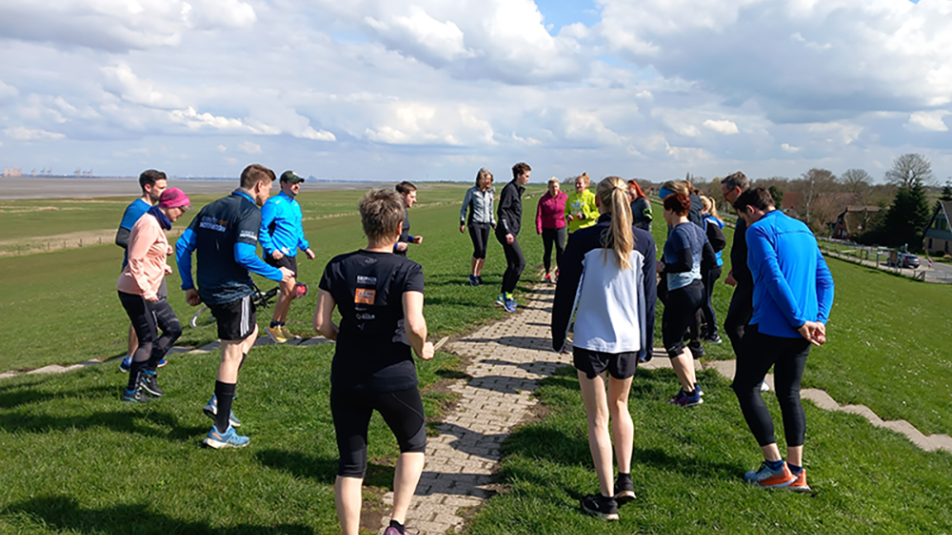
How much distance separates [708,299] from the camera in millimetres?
8242

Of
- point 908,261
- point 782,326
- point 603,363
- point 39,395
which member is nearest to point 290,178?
point 39,395

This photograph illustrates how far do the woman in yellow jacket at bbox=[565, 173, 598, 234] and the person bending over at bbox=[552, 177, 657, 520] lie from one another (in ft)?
19.5

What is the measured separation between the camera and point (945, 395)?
393 inches

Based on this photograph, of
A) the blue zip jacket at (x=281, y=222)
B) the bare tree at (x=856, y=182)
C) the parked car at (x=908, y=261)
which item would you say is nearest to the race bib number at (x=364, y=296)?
the blue zip jacket at (x=281, y=222)

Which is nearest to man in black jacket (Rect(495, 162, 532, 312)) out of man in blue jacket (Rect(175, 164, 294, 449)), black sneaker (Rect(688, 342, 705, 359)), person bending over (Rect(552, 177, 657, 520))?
black sneaker (Rect(688, 342, 705, 359))

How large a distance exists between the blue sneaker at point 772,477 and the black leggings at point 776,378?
8.4 inches

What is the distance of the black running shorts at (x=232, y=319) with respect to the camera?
15.3 feet

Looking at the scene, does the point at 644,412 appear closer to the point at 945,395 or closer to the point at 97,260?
the point at 945,395

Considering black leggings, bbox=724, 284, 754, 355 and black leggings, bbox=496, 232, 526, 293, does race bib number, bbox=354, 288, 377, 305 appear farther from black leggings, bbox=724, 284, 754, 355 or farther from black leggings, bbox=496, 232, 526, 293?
black leggings, bbox=496, 232, 526, 293

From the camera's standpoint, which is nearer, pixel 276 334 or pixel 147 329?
pixel 147 329

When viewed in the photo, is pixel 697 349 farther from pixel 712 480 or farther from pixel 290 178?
pixel 290 178

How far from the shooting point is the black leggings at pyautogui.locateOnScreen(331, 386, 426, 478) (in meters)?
3.03

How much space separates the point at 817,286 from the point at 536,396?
3.12 metres

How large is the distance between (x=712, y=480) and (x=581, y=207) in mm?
5981
